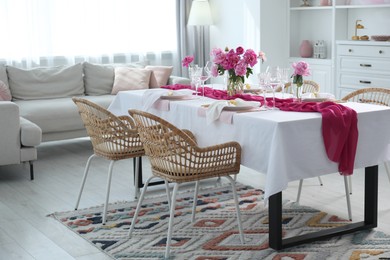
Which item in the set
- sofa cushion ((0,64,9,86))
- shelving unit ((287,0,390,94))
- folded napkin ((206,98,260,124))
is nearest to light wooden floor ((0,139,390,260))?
sofa cushion ((0,64,9,86))

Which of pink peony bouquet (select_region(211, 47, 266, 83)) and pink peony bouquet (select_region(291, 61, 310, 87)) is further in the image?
pink peony bouquet (select_region(211, 47, 266, 83))

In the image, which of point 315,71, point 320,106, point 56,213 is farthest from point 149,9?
point 320,106

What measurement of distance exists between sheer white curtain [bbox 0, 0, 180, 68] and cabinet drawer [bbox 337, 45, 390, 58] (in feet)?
7.52

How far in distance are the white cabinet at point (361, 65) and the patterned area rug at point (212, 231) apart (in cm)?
241

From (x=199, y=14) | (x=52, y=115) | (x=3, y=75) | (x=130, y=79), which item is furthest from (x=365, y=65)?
(x=3, y=75)

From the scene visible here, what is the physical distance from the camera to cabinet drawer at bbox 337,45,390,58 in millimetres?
6355

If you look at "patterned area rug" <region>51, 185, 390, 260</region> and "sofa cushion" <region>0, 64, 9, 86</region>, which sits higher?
"sofa cushion" <region>0, 64, 9, 86</region>

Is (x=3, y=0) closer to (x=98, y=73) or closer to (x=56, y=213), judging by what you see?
(x=98, y=73)

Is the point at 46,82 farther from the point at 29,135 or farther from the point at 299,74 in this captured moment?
the point at 299,74

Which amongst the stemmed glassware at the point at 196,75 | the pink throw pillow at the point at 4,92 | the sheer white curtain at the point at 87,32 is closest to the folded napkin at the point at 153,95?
the stemmed glassware at the point at 196,75

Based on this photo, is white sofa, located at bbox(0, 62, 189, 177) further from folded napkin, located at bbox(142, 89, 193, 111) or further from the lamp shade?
folded napkin, located at bbox(142, 89, 193, 111)

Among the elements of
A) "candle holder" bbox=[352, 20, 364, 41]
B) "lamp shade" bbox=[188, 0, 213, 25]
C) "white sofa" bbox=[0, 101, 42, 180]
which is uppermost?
"lamp shade" bbox=[188, 0, 213, 25]

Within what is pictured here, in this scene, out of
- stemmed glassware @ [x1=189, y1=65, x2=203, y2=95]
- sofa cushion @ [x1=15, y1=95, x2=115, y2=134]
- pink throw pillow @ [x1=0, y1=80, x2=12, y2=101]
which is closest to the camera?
stemmed glassware @ [x1=189, y1=65, x2=203, y2=95]

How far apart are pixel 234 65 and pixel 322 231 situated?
121 cm
